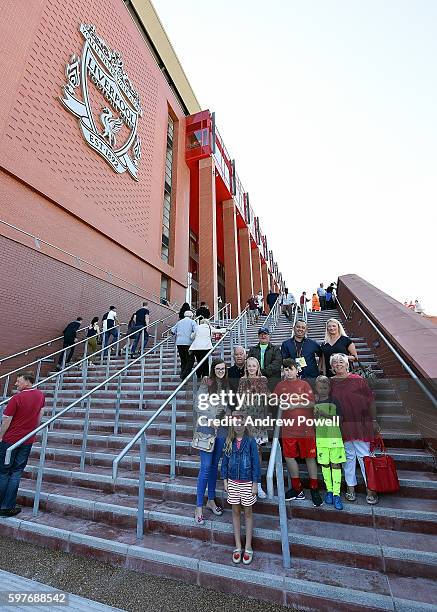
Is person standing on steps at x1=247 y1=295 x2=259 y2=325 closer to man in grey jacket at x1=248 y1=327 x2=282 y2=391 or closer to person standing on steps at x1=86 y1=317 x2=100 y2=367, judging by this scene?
person standing on steps at x1=86 y1=317 x2=100 y2=367

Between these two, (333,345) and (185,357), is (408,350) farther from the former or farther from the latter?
(185,357)

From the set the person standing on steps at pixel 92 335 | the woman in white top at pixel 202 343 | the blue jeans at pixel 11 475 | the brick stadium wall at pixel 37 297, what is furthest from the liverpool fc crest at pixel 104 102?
the blue jeans at pixel 11 475

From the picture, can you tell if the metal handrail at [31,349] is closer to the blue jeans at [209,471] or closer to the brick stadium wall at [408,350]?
the blue jeans at [209,471]

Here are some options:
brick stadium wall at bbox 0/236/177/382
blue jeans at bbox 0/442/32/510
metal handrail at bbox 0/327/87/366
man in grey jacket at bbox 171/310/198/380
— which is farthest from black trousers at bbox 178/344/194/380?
brick stadium wall at bbox 0/236/177/382

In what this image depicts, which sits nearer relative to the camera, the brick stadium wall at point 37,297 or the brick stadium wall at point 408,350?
the brick stadium wall at point 408,350

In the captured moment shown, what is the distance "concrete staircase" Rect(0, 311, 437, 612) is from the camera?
2227 millimetres

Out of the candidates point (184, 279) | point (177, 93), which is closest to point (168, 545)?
point (184, 279)

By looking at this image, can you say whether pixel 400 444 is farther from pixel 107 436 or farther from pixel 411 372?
pixel 107 436

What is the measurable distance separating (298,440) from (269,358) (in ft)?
4.33

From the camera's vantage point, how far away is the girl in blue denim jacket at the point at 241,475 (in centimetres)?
255

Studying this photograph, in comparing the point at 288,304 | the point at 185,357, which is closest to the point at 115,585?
the point at 185,357

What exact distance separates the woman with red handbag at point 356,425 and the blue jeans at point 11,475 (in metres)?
3.55

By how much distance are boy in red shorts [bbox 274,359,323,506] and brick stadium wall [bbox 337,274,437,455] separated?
45.5 inches

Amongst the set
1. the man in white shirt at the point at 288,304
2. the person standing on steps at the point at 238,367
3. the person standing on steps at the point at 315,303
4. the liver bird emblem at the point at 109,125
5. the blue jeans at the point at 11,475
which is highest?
the liver bird emblem at the point at 109,125
